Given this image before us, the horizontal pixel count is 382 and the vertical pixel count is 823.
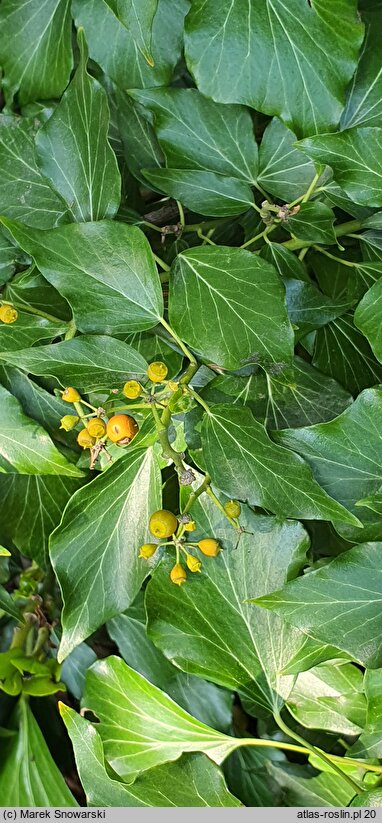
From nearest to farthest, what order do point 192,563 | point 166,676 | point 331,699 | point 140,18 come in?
point 140,18 < point 192,563 < point 331,699 < point 166,676

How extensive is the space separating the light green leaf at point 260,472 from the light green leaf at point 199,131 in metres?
0.25

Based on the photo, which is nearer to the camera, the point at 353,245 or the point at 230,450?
the point at 230,450

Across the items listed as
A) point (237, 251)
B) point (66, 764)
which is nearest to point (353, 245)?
point (237, 251)

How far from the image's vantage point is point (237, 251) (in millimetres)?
597

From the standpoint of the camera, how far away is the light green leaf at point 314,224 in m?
0.63

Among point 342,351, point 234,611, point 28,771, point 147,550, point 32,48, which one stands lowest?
point 28,771

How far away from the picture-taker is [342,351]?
27.5 inches

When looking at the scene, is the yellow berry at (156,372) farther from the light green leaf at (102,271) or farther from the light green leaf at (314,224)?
the light green leaf at (314,224)

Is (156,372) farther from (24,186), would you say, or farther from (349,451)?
(24,186)

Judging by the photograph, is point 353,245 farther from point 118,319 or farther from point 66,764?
point 66,764

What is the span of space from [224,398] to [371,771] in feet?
1.31

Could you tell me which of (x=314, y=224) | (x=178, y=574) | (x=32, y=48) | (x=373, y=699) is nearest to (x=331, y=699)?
(x=373, y=699)

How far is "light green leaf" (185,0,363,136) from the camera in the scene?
620 mm

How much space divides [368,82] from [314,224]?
0.14 meters
